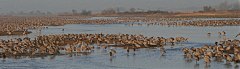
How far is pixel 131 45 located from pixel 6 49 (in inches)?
274

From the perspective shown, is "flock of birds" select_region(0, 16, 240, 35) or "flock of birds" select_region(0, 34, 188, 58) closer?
"flock of birds" select_region(0, 34, 188, 58)

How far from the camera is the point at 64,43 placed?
99.6 feet

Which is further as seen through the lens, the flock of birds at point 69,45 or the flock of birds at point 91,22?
the flock of birds at point 91,22

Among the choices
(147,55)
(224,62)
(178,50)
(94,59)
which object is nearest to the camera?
(224,62)

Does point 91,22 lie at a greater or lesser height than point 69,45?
lesser

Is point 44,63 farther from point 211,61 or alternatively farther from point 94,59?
point 211,61

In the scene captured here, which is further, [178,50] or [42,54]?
[178,50]

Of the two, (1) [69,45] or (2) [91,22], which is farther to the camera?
(2) [91,22]

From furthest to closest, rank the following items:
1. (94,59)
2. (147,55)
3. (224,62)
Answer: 1. (147,55)
2. (94,59)
3. (224,62)

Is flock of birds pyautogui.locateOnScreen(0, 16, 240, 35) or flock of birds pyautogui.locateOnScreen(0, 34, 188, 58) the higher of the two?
flock of birds pyautogui.locateOnScreen(0, 34, 188, 58)

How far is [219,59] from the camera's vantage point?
70.2 feet

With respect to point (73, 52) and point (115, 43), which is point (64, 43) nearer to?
point (115, 43)

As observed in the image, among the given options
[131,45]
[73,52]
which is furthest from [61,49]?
[131,45]

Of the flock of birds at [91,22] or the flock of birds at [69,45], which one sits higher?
the flock of birds at [69,45]
